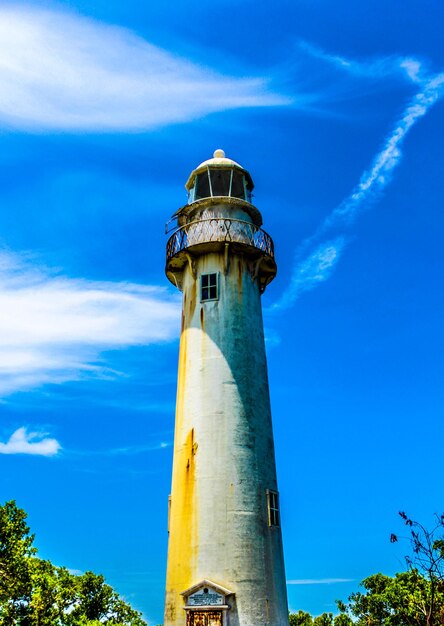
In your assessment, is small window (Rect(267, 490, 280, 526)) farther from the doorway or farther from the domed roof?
the domed roof

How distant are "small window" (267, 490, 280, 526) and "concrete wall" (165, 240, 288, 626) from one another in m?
0.18

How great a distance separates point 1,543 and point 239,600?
15688mm

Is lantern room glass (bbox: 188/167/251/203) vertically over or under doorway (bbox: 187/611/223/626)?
over

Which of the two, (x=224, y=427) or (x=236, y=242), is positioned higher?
(x=236, y=242)

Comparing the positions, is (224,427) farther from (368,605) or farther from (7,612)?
(368,605)

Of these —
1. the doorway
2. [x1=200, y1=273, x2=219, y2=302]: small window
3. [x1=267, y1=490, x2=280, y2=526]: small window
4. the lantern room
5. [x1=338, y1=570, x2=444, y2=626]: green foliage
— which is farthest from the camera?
[x1=338, y1=570, x2=444, y2=626]: green foliage

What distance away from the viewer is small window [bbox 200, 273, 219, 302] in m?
20.7

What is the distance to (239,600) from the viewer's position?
16.0 metres

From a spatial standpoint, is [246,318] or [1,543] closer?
[246,318]

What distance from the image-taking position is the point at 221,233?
69.8 ft

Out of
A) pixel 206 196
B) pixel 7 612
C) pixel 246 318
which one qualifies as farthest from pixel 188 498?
pixel 7 612

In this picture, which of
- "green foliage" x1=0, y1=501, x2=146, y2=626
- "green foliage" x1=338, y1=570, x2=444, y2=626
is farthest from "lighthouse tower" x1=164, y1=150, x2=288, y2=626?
"green foliage" x1=338, y1=570, x2=444, y2=626

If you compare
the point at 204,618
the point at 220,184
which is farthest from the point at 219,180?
the point at 204,618

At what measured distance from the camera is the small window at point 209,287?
2069cm
